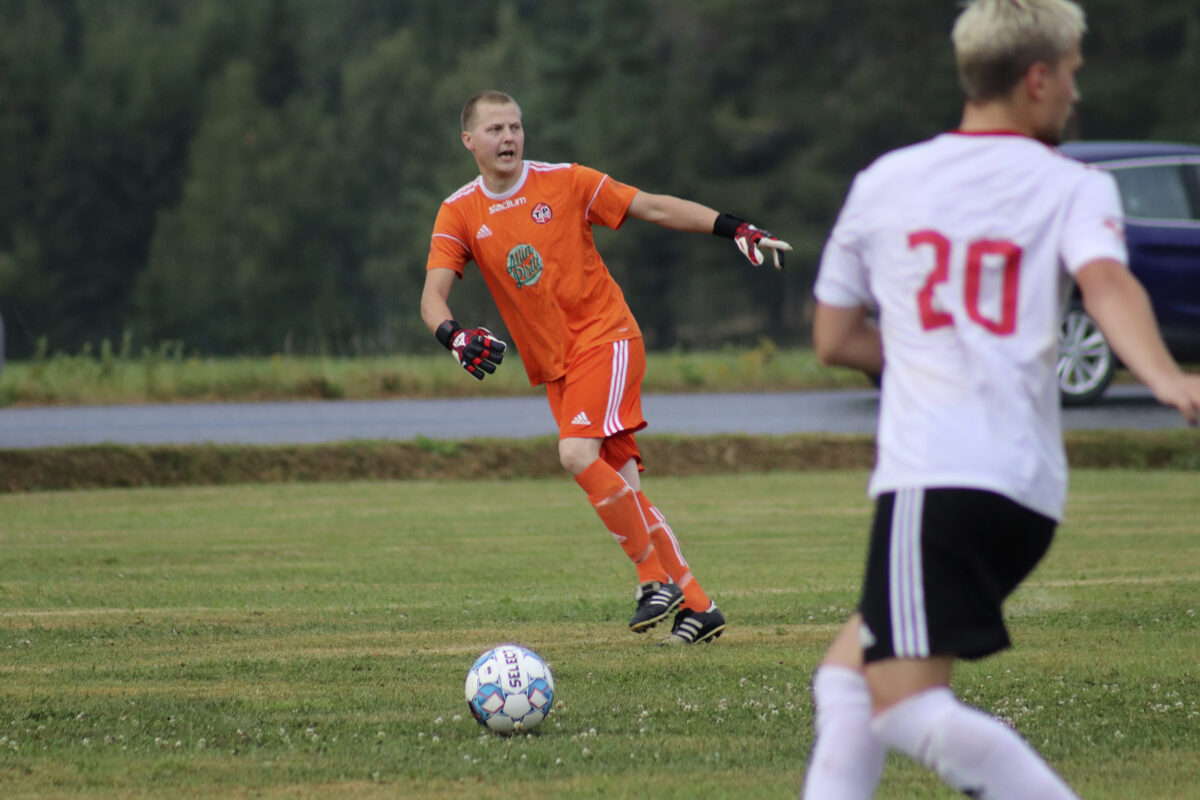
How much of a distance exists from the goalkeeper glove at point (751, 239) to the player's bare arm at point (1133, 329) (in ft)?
7.69

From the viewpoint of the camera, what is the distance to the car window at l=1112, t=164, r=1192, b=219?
14516mm

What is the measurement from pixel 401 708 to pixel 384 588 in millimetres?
2887

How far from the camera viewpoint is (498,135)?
6258 millimetres

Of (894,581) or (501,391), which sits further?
(501,391)

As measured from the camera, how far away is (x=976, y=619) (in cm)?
279

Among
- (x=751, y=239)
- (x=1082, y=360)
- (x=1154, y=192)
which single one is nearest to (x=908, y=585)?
(x=751, y=239)

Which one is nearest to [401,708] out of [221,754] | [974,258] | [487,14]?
[221,754]

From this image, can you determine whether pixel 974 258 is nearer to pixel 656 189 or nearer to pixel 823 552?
pixel 823 552

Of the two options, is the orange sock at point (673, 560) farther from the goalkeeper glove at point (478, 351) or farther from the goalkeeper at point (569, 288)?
the goalkeeper glove at point (478, 351)

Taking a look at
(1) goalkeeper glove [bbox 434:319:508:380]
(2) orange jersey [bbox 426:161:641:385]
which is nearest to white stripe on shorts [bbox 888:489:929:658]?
(1) goalkeeper glove [bbox 434:319:508:380]

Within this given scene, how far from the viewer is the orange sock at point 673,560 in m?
6.21

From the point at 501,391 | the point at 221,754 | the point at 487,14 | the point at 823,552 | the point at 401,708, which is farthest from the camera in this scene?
the point at 487,14

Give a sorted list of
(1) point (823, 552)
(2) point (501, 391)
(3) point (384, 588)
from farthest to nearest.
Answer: (2) point (501, 391) < (1) point (823, 552) < (3) point (384, 588)

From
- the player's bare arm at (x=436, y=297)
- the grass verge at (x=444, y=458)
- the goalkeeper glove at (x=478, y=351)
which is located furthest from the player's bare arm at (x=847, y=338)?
the grass verge at (x=444, y=458)
